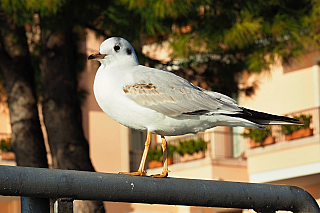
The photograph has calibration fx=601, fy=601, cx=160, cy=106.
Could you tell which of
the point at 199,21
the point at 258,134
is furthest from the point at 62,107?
the point at 258,134

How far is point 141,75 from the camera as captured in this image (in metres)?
3.06

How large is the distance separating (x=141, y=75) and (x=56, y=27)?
18.4ft

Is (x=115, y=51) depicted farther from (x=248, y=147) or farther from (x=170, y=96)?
(x=248, y=147)

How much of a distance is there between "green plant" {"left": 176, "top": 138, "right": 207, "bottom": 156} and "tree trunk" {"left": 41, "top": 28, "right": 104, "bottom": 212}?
470 inches

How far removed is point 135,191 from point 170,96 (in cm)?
141

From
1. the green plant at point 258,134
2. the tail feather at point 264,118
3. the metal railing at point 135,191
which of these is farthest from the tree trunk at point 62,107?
the green plant at point 258,134

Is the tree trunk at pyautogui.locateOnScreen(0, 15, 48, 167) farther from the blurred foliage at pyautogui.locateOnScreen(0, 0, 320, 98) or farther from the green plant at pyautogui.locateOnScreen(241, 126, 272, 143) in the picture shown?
the green plant at pyautogui.locateOnScreen(241, 126, 272, 143)

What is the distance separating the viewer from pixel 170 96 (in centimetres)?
311

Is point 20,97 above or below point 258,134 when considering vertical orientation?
below

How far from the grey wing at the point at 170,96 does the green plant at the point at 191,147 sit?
17501 mm

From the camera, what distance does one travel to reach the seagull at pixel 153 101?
290 cm

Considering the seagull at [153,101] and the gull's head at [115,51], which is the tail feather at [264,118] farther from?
the gull's head at [115,51]

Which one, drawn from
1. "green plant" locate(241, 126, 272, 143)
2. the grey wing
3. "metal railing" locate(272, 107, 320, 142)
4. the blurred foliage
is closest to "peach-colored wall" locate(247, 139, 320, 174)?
"green plant" locate(241, 126, 272, 143)

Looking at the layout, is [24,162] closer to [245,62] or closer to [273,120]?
[245,62]
